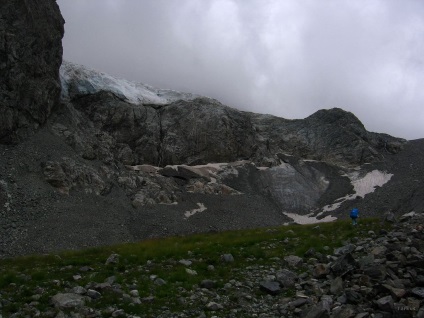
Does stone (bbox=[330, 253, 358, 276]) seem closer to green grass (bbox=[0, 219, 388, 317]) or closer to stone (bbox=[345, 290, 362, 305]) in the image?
stone (bbox=[345, 290, 362, 305])

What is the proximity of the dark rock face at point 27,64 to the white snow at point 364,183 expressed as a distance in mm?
66295

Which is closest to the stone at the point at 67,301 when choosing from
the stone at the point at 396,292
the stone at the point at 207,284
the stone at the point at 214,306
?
the stone at the point at 214,306

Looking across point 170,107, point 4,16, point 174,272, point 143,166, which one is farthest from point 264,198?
point 174,272

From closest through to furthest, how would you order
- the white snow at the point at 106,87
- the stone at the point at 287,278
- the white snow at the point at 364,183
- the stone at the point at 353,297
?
the stone at the point at 353,297 → the stone at the point at 287,278 → the white snow at the point at 364,183 → the white snow at the point at 106,87

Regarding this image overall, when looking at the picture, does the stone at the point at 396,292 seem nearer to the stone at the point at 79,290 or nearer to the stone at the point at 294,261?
the stone at the point at 294,261

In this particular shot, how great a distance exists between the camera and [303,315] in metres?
11.3

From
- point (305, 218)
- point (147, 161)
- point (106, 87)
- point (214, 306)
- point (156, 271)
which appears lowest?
point (305, 218)

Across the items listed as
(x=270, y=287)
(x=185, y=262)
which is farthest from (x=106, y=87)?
(x=270, y=287)

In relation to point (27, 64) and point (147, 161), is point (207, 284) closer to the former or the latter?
point (27, 64)

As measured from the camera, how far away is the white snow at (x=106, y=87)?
104000 mm

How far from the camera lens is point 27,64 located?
75938mm

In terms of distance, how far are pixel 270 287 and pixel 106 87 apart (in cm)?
10462

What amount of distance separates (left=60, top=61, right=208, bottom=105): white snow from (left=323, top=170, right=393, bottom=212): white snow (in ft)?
194

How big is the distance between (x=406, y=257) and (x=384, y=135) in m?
136
